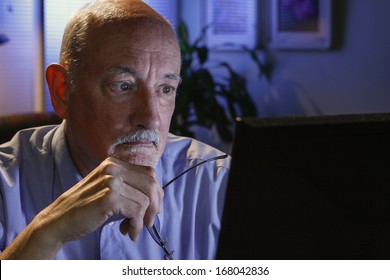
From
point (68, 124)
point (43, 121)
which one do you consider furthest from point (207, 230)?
point (43, 121)

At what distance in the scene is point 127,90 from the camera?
46.8 inches

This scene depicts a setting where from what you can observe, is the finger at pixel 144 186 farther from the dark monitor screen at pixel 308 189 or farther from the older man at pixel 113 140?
the dark monitor screen at pixel 308 189

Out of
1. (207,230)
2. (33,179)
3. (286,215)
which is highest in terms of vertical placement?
(286,215)

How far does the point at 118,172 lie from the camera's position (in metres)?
0.91

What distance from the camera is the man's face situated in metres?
1.17

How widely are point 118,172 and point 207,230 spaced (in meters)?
0.42

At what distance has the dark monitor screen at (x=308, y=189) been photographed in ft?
1.96

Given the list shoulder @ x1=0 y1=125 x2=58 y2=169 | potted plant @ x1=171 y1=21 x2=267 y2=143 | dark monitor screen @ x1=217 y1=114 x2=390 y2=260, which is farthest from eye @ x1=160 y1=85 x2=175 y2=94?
potted plant @ x1=171 y1=21 x2=267 y2=143

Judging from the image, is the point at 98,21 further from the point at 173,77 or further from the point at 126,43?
the point at 173,77

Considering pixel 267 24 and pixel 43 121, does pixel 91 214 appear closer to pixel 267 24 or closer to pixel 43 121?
pixel 43 121

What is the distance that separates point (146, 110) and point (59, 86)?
0.24m

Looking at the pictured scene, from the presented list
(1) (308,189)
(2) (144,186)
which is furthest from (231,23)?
(1) (308,189)

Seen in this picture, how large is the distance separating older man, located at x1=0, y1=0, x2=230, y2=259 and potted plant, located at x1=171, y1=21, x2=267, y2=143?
2351 mm

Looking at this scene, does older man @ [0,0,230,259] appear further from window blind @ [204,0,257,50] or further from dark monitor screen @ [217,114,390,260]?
window blind @ [204,0,257,50]
